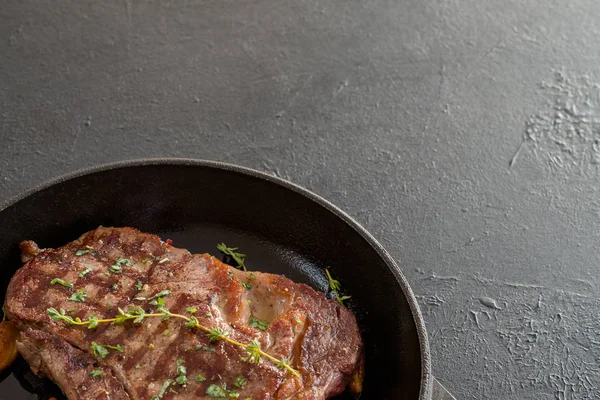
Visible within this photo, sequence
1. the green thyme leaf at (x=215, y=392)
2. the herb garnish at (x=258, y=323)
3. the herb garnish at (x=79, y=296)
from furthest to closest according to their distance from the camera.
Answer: the herb garnish at (x=258, y=323) < the herb garnish at (x=79, y=296) < the green thyme leaf at (x=215, y=392)

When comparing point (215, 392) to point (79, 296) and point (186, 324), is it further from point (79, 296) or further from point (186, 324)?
point (79, 296)

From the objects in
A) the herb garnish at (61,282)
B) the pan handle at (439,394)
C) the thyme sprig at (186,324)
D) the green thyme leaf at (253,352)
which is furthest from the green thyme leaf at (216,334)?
the pan handle at (439,394)

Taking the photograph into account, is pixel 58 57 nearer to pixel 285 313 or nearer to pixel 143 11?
pixel 143 11

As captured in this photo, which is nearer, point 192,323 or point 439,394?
point 192,323

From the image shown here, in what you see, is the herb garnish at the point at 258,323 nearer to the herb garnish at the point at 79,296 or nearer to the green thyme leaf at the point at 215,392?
the green thyme leaf at the point at 215,392

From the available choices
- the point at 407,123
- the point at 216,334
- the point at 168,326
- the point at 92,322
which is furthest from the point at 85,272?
the point at 407,123

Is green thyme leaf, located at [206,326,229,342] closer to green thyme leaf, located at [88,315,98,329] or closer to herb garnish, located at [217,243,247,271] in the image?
green thyme leaf, located at [88,315,98,329]

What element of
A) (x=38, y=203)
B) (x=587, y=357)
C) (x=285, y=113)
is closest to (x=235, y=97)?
(x=285, y=113)
